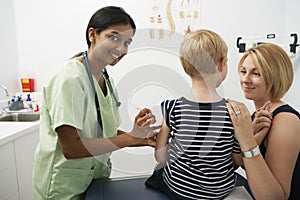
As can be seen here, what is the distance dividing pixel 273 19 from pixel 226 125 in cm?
198

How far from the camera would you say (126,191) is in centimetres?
102

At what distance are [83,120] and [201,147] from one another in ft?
1.40

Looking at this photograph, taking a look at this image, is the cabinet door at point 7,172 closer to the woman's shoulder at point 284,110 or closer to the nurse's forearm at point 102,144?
the nurse's forearm at point 102,144

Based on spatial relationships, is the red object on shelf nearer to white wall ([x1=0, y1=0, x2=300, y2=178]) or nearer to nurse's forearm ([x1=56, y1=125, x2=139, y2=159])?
white wall ([x1=0, y1=0, x2=300, y2=178])

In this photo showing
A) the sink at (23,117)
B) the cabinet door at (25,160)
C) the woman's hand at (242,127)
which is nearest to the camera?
the woman's hand at (242,127)

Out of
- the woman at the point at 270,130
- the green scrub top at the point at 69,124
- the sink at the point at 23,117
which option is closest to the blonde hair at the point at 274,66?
the woman at the point at 270,130

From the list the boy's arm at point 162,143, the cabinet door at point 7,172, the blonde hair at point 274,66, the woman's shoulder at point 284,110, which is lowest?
the cabinet door at point 7,172

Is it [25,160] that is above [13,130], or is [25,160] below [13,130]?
below

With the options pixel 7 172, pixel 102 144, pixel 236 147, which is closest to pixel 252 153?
pixel 236 147

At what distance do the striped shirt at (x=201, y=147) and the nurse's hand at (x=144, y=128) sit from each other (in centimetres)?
7

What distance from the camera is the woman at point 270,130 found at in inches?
31.3

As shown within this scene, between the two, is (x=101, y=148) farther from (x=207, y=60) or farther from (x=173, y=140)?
(x=207, y=60)

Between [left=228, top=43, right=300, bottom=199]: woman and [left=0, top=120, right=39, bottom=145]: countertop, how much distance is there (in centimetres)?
133

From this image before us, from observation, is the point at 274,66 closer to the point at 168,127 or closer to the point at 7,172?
the point at 168,127
